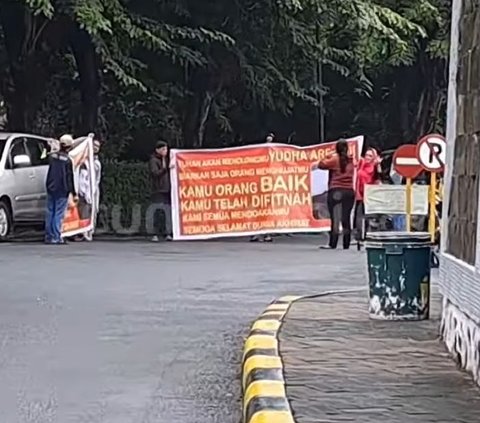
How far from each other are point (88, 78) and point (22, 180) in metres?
4.58

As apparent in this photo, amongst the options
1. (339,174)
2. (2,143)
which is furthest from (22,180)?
(339,174)

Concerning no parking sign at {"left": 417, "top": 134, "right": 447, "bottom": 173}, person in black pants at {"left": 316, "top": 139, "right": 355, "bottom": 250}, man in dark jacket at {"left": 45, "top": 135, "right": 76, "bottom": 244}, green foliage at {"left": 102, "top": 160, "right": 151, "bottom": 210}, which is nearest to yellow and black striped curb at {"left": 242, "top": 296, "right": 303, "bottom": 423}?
no parking sign at {"left": 417, "top": 134, "right": 447, "bottom": 173}

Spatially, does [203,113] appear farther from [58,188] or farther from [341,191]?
[341,191]

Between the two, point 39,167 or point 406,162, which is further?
point 39,167

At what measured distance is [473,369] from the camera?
27.3 ft

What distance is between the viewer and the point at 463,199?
9250mm

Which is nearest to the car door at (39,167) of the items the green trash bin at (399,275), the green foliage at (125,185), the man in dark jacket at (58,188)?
the man in dark jacket at (58,188)

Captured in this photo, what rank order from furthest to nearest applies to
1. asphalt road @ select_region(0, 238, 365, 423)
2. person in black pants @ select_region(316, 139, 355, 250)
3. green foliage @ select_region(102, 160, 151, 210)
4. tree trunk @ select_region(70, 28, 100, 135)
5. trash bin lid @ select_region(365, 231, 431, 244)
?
tree trunk @ select_region(70, 28, 100, 135)
green foliage @ select_region(102, 160, 151, 210)
person in black pants @ select_region(316, 139, 355, 250)
trash bin lid @ select_region(365, 231, 431, 244)
asphalt road @ select_region(0, 238, 365, 423)

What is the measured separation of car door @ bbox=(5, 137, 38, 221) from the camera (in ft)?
72.6

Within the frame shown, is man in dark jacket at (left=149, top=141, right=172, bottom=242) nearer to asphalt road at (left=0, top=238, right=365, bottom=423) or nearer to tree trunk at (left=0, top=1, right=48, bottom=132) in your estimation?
asphalt road at (left=0, top=238, right=365, bottom=423)

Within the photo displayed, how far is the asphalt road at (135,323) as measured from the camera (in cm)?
837

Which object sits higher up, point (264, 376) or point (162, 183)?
point (162, 183)

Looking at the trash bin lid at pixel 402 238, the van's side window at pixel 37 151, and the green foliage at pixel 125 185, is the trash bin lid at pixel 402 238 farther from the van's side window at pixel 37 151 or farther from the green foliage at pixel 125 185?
the green foliage at pixel 125 185

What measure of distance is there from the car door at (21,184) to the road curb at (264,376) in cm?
1137
